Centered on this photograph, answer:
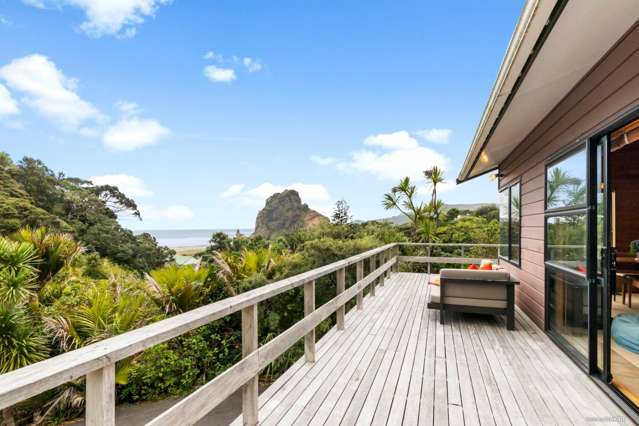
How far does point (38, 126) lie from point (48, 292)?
27.8 meters

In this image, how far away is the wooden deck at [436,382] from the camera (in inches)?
82.0

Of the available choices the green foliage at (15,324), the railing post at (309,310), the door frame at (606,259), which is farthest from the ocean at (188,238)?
the door frame at (606,259)

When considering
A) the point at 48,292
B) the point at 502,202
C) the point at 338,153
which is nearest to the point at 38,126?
the point at 338,153

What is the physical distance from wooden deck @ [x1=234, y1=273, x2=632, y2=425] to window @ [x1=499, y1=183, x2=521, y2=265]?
1.69 m

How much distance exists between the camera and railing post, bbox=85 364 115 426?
38.8 inches

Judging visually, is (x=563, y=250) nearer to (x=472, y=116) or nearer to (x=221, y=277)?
(x=221, y=277)

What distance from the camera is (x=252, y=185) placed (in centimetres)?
4869

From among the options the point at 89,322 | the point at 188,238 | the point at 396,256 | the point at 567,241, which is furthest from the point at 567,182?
the point at 188,238

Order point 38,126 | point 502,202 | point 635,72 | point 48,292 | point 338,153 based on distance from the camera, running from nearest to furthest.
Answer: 1. point 635,72
2. point 48,292
3. point 502,202
4. point 38,126
5. point 338,153

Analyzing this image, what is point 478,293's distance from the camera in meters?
4.04

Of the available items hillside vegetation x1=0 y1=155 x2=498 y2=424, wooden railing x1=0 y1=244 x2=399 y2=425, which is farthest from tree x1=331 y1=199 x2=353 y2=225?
wooden railing x1=0 y1=244 x2=399 y2=425

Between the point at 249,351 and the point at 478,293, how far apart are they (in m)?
3.22

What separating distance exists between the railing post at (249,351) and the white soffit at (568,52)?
7.84ft

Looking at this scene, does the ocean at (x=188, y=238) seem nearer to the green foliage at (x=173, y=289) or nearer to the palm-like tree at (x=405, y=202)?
the palm-like tree at (x=405, y=202)
